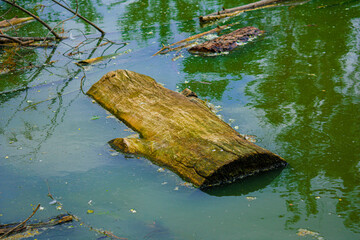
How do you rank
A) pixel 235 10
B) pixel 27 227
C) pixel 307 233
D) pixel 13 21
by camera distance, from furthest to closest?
1. pixel 13 21
2. pixel 235 10
3. pixel 27 227
4. pixel 307 233

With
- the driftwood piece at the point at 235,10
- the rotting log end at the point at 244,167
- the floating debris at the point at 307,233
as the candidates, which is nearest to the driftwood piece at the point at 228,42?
the driftwood piece at the point at 235,10

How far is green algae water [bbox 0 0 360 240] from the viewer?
3.34 meters

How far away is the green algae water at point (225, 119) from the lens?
3.34 meters

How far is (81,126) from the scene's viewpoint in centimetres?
524

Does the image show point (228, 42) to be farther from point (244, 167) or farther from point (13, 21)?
point (13, 21)

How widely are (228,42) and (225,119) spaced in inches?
124

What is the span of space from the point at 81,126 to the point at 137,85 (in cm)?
100

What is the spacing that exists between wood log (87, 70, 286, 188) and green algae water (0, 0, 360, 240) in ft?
0.41

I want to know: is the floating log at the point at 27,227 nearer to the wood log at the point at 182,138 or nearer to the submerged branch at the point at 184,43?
the wood log at the point at 182,138

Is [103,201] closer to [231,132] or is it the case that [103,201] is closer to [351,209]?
[231,132]

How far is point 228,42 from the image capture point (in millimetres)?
7723

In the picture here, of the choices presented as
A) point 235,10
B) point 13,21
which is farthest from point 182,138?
point 13,21

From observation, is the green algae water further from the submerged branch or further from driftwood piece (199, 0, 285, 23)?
driftwood piece (199, 0, 285, 23)

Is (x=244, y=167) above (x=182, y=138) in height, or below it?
below
